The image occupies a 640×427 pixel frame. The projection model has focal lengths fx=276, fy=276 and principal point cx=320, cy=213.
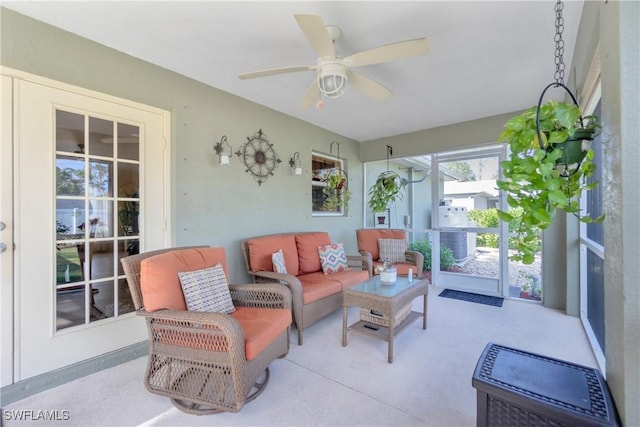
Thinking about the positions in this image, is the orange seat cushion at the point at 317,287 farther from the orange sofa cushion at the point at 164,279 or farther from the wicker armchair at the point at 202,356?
the orange sofa cushion at the point at 164,279

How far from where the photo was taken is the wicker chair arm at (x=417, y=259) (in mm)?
3908

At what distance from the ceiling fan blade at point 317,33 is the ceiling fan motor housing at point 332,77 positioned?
0.07 metres

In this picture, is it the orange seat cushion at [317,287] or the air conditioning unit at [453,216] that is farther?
the air conditioning unit at [453,216]

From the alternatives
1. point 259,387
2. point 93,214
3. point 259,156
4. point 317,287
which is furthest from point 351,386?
point 259,156

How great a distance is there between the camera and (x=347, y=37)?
2137mm

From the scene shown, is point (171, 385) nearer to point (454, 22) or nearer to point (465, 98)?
point (454, 22)

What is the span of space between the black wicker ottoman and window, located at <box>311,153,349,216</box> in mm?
3441

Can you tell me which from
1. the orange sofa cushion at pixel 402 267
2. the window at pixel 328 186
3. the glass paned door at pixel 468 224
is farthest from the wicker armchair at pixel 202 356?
the glass paned door at pixel 468 224

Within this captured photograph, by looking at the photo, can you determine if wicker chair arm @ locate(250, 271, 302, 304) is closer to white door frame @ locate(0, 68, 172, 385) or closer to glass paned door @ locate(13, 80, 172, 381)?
glass paned door @ locate(13, 80, 172, 381)

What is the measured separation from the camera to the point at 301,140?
414 cm

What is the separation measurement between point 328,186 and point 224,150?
79.0 inches

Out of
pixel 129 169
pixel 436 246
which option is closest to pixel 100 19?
pixel 129 169

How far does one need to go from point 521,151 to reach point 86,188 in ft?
9.51

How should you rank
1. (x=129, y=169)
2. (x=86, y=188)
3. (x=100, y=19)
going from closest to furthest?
(x=100, y=19), (x=86, y=188), (x=129, y=169)
